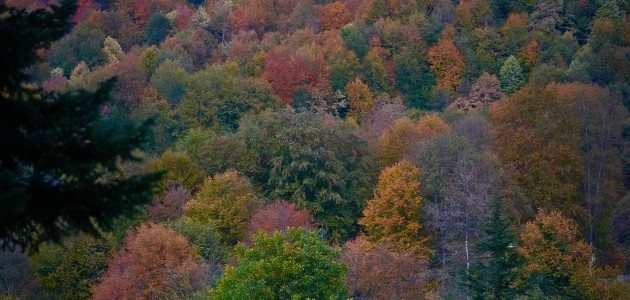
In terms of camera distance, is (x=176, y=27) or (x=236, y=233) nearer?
(x=236, y=233)

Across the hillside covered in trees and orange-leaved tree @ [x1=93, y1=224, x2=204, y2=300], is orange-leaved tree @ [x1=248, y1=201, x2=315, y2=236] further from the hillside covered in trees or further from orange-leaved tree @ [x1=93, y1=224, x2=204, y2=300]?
orange-leaved tree @ [x1=93, y1=224, x2=204, y2=300]

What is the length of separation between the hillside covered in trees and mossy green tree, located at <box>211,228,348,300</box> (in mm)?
55

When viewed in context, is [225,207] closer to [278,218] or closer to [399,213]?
[278,218]

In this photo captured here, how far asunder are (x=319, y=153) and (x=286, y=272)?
19.7 m

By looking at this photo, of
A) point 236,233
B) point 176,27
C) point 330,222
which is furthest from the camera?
point 176,27

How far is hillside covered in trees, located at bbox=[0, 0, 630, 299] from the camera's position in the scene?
221 inches

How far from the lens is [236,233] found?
→ 36.0 meters

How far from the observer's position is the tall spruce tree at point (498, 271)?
1838 centimetres

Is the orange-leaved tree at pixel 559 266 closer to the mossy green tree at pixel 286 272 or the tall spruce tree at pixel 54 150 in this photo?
the mossy green tree at pixel 286 272

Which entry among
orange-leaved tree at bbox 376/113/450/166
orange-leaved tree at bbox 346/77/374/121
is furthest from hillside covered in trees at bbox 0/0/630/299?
orange-leaved tree at bbox 346/77/374/121

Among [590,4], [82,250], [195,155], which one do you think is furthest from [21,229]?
[590,4]

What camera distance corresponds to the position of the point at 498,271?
18438 mm

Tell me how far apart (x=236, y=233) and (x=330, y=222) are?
4.90m

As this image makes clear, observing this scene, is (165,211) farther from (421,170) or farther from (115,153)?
(115,153)
